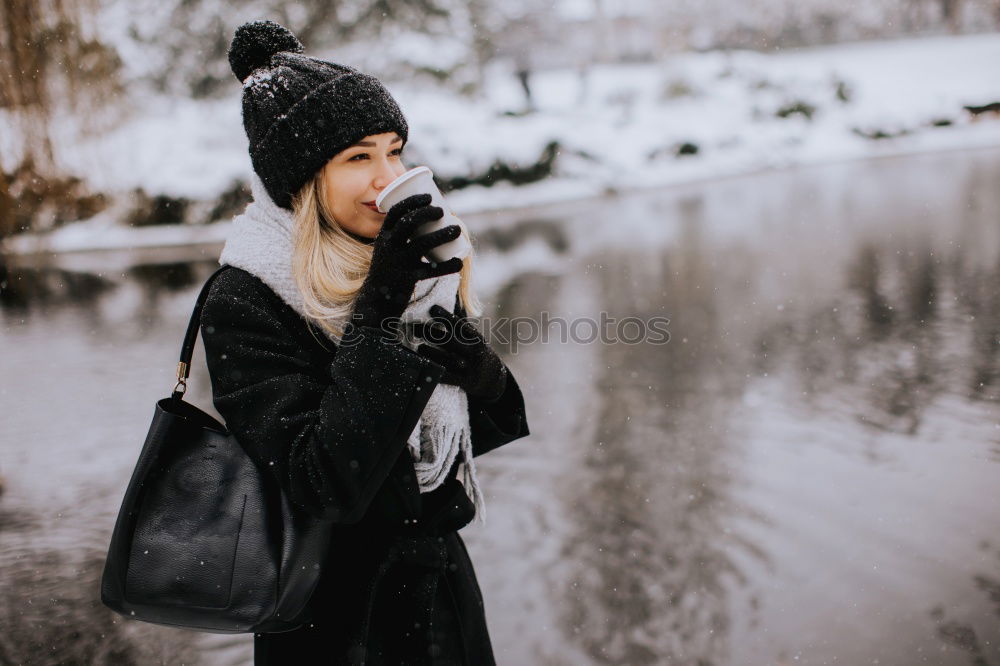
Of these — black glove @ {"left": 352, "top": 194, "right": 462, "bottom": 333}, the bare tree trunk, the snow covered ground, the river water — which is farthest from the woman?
the snow covered ground

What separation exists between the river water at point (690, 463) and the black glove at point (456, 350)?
1.80 metres

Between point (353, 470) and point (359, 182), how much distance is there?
566mm

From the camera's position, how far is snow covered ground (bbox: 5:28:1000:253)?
14664mm

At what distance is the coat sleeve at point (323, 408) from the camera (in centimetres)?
133

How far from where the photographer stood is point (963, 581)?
3.27 m

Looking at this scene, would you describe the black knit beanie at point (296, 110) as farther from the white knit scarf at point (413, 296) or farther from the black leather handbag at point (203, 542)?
A: the black leather handbag at point (203, 542)

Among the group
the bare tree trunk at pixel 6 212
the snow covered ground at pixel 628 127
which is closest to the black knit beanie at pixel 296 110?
the bare tree trunk at pixel 6 212

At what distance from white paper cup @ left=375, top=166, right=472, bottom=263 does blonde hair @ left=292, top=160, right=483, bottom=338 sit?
0.10 meters

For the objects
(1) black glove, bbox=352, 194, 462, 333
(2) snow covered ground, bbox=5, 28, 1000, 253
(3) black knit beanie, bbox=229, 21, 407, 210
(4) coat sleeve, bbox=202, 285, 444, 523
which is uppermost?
(2) snow covered ground, bbox=5, 28, 1000, 253

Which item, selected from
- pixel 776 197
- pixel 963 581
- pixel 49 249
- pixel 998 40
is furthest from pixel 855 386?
pixel 998 40

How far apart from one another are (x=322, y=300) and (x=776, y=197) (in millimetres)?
15679

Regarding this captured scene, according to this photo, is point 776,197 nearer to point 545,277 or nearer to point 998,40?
point 545,277

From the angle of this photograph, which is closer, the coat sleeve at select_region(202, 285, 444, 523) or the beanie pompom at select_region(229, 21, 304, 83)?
the coat sleeve at select_region(202, 285, 444, 523)

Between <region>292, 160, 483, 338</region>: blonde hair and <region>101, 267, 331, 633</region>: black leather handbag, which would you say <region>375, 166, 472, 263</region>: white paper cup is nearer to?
<region>292, 160, 483, 338</region>: blonde hair
